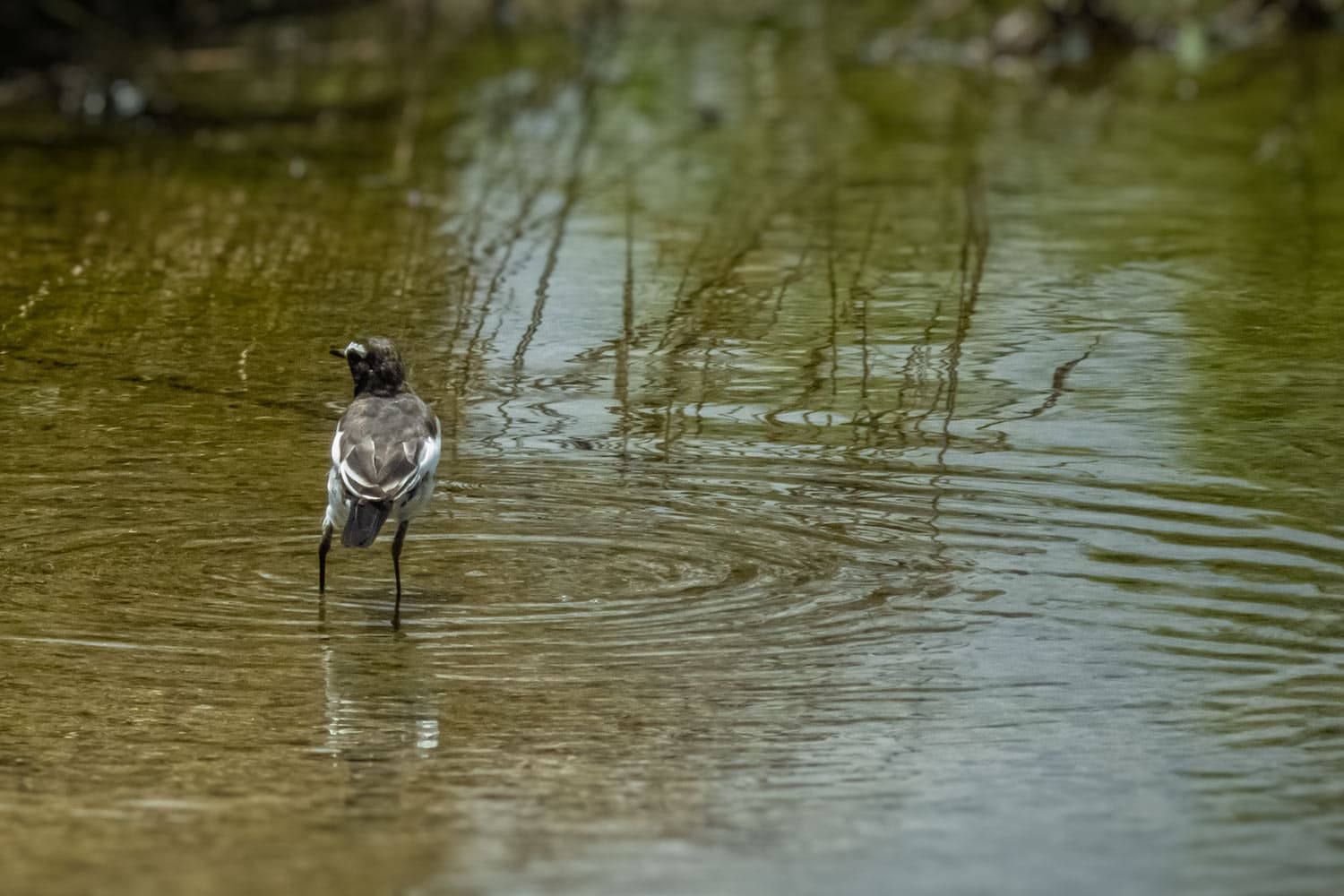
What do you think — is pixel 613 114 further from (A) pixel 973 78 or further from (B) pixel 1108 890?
(B) pixel 1108 890

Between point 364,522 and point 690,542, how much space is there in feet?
3.71

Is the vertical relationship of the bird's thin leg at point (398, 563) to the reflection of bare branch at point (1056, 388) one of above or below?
below

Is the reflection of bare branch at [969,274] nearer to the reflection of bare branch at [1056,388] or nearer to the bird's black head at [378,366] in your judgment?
the reflection of bare branch at [1056,388]

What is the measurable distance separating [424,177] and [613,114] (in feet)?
11.5

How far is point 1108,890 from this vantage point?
4.66 m

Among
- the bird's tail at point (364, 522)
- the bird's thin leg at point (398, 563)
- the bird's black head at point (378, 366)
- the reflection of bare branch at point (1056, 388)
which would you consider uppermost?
the bird's black head at point (378, 366)

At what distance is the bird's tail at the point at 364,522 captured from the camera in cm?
665

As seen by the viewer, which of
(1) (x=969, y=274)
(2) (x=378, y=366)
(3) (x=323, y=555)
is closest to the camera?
(3) (x=323, y=555)

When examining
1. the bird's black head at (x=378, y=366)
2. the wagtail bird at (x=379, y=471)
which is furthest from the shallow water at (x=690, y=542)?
the bird's black head at (x=378, y=366)

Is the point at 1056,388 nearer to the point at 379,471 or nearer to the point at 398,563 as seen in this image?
the point at 398,563

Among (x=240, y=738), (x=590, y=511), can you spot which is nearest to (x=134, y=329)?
(x=590, y=511)

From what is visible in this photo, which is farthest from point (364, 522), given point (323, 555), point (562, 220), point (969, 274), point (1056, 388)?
point (562, 220)

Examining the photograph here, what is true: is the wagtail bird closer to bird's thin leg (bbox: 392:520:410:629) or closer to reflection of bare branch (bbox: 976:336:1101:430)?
bird's thin leg (bbox: 392:520:410:629)

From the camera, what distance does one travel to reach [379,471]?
6844 millimetres
